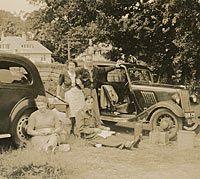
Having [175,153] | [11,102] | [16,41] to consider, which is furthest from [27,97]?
[16,41]

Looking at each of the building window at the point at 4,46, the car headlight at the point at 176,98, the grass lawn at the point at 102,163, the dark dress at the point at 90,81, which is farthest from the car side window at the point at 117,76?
the building window at the point at 4,46

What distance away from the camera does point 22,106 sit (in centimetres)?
695

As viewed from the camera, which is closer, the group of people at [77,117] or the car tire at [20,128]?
the group of people at [77,117]

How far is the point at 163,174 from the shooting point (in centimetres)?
531

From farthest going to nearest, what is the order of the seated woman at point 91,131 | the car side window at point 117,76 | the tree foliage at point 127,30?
the tree foliage at point 127,30 → the car side window at point 117,76 → the seated woman at point 91,131

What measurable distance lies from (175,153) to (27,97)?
3402 millimetres

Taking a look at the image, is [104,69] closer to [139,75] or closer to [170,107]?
[139,75]

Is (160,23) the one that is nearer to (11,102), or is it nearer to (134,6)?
(134,6)

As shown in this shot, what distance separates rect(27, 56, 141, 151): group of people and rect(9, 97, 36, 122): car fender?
458 mm

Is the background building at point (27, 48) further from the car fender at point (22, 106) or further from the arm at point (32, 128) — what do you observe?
the arm at point (32, 128)

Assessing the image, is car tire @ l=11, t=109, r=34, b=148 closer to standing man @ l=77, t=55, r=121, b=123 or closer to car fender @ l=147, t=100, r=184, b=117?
standing man @ l=77, t=55, r=121, b=123

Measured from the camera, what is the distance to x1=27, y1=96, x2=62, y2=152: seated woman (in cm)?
642

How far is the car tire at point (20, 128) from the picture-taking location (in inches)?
267

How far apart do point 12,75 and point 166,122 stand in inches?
155
